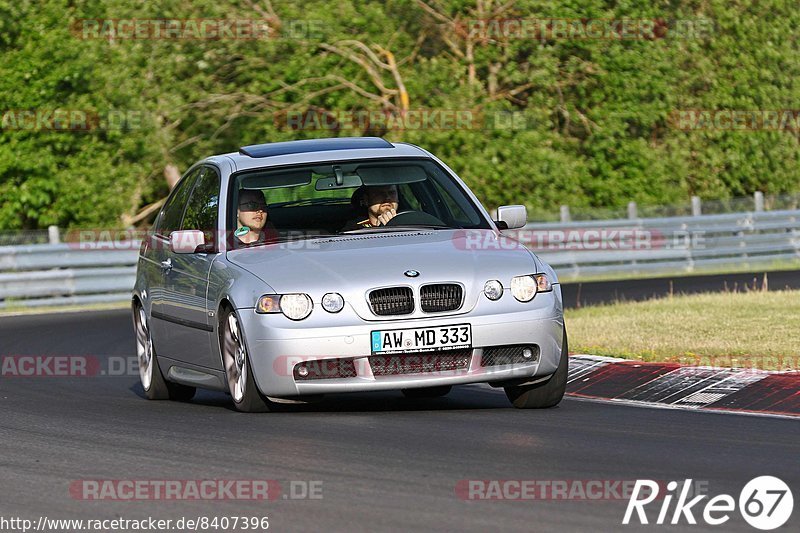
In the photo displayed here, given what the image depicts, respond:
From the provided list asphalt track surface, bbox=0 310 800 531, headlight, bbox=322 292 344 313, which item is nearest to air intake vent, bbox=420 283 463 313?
headlight, bbox=322 292 344 313

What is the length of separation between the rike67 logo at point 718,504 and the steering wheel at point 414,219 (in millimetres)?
3929

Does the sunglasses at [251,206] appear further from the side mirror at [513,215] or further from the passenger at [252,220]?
the side mirror at [513,215]

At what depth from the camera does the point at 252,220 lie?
33.7 feet

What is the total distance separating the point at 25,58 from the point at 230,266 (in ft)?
68.1

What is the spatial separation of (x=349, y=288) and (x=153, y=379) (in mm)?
2741

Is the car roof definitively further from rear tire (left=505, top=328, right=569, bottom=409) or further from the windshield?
rear tire (left=505, top=328, right=569, bottom=409)

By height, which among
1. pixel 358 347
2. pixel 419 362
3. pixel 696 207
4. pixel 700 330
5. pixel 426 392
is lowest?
pixel 696 207

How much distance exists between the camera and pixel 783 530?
5.68 m

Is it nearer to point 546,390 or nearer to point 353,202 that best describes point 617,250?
point 353,202

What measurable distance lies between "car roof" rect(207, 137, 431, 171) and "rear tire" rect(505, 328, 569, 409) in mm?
1983

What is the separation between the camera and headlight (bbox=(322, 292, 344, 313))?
352 inches

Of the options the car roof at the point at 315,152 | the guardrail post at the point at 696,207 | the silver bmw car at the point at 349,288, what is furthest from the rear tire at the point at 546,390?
the guardrail post at the point at 696,207

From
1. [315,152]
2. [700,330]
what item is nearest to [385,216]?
[315,152]

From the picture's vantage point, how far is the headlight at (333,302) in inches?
352
